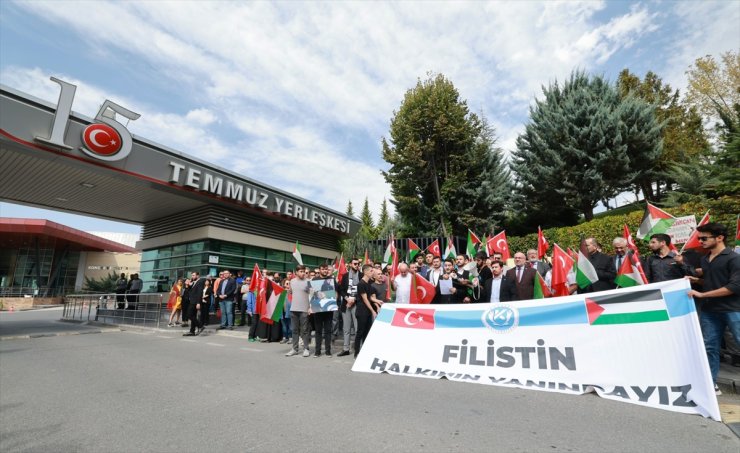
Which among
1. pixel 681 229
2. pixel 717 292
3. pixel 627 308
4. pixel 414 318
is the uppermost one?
pixel 681 229

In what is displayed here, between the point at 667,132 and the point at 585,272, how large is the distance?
67.4 ft

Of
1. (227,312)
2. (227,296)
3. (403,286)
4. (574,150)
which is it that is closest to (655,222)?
(403,286)

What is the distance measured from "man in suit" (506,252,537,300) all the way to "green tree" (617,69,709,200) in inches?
528

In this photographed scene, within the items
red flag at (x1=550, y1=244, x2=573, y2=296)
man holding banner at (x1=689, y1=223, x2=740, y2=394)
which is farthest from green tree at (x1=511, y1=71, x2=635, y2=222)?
man holding banner at (x1=689, y1=223, x2=740, y2=394)

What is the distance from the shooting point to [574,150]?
689 inches

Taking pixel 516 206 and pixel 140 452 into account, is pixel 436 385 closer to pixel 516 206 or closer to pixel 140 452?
pixel 140 452

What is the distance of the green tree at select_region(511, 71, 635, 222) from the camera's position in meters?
17.3

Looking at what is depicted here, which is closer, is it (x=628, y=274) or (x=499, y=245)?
(x=628, y=274)

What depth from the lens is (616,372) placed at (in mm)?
4562

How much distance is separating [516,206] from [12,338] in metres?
21.6

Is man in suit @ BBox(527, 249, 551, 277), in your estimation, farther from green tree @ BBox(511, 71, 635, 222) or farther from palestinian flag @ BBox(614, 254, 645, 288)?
green tree @ BBox(511, 71, 635, 222)

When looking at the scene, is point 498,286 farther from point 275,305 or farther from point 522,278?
point 275,305

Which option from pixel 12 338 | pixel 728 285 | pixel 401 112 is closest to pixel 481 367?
pixel 728 285

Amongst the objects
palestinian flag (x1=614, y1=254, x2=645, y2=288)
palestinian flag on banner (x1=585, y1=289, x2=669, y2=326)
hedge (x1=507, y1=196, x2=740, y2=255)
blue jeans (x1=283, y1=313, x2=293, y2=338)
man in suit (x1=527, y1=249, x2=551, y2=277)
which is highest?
hedge (x1=507, y1=196, x2=740, y2=255)
